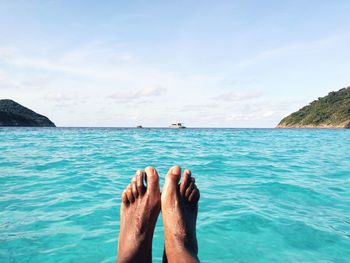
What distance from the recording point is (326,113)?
210 ft

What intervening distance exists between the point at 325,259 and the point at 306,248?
20 cm

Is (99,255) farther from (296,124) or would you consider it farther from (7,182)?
(296,124)

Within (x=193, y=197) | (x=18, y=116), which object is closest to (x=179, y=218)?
(x=193, y=197)

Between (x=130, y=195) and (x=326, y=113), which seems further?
(x=326, y=113)

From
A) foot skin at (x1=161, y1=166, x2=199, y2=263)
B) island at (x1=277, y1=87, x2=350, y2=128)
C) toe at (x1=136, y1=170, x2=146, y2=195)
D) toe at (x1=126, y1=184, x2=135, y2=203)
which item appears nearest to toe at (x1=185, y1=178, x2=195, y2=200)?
foot skin at (x1=161, y1=166, x2=199, y2=263)

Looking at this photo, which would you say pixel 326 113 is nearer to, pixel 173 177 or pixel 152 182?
pixel 173 177

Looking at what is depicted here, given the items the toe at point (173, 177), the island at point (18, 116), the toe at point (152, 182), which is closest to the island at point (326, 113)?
the toe at point (173, 177)

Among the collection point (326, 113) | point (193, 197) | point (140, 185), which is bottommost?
point (193, 197)

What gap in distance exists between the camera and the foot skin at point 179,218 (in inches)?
82.3

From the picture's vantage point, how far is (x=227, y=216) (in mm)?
3455

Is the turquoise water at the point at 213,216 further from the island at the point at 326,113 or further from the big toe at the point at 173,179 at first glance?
the island at the point at 326,113

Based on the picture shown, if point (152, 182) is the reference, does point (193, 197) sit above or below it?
below

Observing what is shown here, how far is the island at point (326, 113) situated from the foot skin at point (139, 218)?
5754 cm

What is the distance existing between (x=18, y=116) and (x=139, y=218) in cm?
7235
